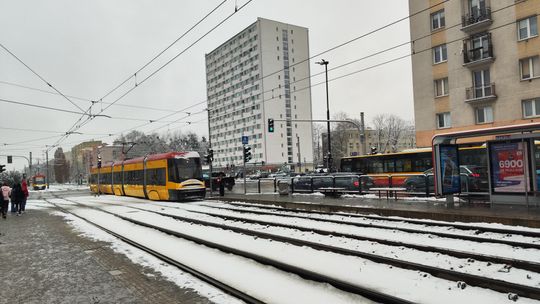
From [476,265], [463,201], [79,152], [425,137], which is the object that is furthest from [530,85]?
[79,152]

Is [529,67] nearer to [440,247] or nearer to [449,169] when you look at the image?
[449,169]

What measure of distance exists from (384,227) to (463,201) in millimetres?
6561

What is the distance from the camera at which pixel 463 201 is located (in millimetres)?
15656

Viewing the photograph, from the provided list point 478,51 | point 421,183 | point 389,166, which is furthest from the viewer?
point 478,51

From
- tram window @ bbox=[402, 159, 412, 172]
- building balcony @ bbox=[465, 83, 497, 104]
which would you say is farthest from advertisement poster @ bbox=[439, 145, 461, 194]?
Result: building balcony @ bbox=[465, 83, 497, 104]

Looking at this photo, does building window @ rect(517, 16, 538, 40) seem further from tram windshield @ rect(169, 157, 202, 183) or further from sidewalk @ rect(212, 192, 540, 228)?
tram windshield @ rect(169, 157, 202, 183)

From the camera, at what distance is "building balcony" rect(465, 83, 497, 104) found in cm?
2758

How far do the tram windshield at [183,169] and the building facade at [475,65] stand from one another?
15022mm

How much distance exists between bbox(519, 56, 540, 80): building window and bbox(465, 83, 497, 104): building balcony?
196 cm

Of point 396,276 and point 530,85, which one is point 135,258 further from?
point 530,85

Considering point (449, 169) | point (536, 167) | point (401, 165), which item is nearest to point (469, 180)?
point (449, 169)

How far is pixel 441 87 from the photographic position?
31.4 metres

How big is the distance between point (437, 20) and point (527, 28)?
6909mm

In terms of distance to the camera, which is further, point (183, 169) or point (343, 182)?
point (183, 169)
